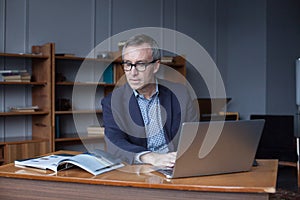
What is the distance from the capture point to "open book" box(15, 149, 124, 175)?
1861 mm

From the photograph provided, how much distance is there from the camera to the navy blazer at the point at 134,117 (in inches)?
86.5

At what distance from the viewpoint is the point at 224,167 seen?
1.80 metres

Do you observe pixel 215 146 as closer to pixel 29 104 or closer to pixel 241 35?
pixel 29 104

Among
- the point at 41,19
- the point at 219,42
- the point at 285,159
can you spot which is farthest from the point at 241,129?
the point at 219,42

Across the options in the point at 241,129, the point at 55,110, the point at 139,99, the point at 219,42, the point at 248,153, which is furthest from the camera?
the point at 219,42

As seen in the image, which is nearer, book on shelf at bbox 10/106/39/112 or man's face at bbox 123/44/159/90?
man's face at bbox 123/44/159/90

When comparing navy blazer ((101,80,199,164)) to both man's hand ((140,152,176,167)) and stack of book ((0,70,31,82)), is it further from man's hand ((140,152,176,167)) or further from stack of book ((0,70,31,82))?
stack of book ((0,70,31,82))

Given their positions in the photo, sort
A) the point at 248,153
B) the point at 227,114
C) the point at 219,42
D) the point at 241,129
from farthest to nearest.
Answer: the point at 219,42 → the point at 227,114 → the point at 248,153 → the point at 241,129

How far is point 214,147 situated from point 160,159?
0.36 m

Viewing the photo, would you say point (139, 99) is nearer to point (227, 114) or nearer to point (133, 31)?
point (133, 31)

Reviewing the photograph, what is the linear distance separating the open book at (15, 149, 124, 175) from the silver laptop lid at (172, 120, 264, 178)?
35cm

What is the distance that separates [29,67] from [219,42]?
12.8ft

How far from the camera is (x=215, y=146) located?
169cm

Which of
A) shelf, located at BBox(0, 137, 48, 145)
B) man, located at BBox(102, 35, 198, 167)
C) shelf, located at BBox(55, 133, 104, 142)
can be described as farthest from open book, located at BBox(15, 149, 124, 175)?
shelf, located at BBox(55, 133, 104, 142)
